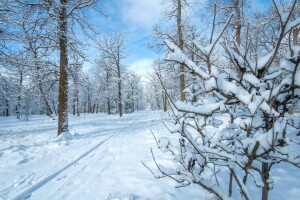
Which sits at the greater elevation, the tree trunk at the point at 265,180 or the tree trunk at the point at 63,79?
the tree trunk at the point at 63,79

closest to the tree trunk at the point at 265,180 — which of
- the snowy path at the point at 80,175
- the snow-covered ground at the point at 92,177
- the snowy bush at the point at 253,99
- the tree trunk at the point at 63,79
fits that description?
the snowy bush at the point at 253,99

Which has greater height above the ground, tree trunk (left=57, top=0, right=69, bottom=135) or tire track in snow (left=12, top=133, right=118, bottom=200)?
tree trunk (left=57, top=0, right=69, bottom=135)

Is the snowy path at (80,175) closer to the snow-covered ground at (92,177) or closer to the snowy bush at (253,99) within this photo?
the snow-covered ground at (92,177)

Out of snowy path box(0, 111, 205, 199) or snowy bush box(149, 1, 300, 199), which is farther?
snowy path box(0, 111, 205, 199)

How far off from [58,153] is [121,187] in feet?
11.8

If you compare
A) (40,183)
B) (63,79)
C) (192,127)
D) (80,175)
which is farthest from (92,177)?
(63,79)

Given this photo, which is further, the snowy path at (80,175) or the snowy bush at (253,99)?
the snowy path at (80,175)

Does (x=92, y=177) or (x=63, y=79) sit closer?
(x=92, y=177)

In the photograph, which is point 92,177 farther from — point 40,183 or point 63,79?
point 63,79

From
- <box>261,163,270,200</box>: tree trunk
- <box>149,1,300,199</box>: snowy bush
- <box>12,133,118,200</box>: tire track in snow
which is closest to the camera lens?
<box>149,1,300,199</box>: snowy bush

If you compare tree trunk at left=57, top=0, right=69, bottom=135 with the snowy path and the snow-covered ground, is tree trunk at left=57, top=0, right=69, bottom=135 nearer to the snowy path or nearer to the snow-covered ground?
the snowy path

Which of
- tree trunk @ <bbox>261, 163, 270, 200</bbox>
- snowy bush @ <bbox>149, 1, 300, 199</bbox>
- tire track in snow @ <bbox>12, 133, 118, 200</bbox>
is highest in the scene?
snowy bush @ <bbox>149, 1, 300, 199</bbox>

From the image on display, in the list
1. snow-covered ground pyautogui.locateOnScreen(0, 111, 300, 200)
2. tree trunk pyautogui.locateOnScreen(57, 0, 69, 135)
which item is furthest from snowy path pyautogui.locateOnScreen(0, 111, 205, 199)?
tree trunk pyautogui.locateOnScreen(57, 0, 69, 135)

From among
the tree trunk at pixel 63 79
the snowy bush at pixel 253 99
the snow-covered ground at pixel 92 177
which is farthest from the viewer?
the tree trunk at pixel 63 79
